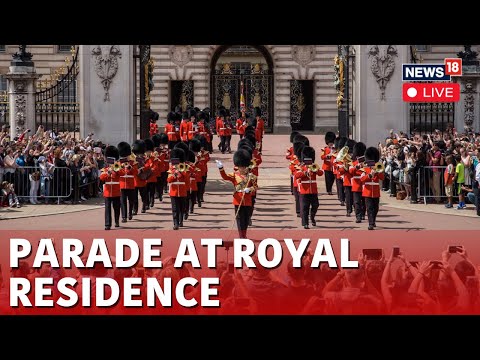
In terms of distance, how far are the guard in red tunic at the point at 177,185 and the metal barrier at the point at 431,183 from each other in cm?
497

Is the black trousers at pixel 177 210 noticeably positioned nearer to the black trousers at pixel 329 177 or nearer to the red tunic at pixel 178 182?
the red tunic at pixel 178 182

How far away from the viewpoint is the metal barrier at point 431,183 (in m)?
20.7

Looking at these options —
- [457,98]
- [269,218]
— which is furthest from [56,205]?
[457,98]

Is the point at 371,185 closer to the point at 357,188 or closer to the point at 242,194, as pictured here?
the point at 357,188

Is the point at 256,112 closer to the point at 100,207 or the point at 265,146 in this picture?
the point at 265,146

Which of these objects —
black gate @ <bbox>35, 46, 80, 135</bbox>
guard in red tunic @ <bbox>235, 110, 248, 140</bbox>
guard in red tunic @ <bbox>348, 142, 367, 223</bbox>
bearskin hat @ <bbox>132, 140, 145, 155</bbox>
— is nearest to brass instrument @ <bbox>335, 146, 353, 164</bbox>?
guard in red tunic @ <bbox>348, 142, 367, 223</bbox>

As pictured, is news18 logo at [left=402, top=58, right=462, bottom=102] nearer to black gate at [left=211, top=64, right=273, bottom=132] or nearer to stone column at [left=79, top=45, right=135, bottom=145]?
stone column at [left=79, top=45, right=135, bottom=145]

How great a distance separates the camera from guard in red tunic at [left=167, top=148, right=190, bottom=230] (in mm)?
17625

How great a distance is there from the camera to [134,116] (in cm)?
2461

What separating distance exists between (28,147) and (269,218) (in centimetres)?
519

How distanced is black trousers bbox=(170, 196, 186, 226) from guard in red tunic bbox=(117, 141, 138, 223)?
111 centimetres

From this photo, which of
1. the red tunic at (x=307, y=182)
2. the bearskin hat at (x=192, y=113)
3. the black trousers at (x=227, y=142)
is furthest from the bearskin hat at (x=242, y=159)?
the black trousers at (x=227, y=142)

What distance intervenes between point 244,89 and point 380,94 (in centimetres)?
1665

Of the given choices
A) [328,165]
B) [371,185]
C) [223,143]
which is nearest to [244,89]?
[223,143]
